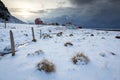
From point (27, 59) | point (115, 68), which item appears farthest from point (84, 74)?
point (27, 59)

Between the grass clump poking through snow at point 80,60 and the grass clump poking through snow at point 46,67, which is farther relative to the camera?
the grass clump poking through snow at point 80,60

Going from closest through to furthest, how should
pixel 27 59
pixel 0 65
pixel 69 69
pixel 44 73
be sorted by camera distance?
1. pixel 44 73
2. pixel 69 69
3. pixel 0 65
4. pixel 27 59

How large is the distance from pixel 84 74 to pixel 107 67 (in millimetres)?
2109

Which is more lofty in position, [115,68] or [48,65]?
[48,65]

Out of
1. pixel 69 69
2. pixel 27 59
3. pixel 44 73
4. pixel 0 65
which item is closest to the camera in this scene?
pixel 44 73

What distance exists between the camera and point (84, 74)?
9.05 m

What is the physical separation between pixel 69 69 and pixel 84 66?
1150 mm

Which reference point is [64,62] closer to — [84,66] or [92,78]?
[84,66]

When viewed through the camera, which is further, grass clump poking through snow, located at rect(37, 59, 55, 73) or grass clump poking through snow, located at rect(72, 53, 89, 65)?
grass clump poking through snow, located at rect(72, 53, 89, 65)

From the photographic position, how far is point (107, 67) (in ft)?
33.7

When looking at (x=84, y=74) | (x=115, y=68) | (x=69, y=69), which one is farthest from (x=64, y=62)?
(x=115, y=68)

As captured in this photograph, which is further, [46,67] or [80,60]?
[80,60]

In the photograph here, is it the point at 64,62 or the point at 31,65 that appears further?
the point at 64,62

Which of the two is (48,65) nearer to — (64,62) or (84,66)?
(64,62)
